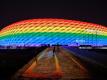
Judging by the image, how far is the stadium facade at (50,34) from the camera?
113m

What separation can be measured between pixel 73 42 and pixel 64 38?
445 cm

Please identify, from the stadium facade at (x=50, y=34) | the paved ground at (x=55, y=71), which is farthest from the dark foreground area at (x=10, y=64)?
the stadium facade at (x=50, y=34)

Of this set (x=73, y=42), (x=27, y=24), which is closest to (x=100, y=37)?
(x=73, y=42)

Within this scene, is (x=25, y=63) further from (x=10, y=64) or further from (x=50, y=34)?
(x=50, y=34)

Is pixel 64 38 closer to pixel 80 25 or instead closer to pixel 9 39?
pixel 80 25

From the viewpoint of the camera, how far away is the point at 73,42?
117125 mm

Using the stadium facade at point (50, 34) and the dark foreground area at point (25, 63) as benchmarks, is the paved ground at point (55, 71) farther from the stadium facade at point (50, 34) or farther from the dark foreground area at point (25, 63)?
the stadium facade at point (50, 34)

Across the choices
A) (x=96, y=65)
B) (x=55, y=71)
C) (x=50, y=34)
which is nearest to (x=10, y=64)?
(x=55, y=71)

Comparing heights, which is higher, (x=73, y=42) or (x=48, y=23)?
(x=48, y=23)

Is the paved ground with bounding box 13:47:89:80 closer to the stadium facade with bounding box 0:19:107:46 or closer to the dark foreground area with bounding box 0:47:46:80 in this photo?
the dark foreground area with bounding box 0:47:46:80

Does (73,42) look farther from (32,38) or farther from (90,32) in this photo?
(32,38)

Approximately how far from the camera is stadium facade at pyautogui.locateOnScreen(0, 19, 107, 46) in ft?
370

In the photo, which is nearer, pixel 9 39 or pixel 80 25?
pixel 9 39

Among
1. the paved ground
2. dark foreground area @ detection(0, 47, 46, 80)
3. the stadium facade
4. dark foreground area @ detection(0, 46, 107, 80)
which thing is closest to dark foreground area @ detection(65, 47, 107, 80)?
dark foreground area @ detection(0, 46, 107, 80)
